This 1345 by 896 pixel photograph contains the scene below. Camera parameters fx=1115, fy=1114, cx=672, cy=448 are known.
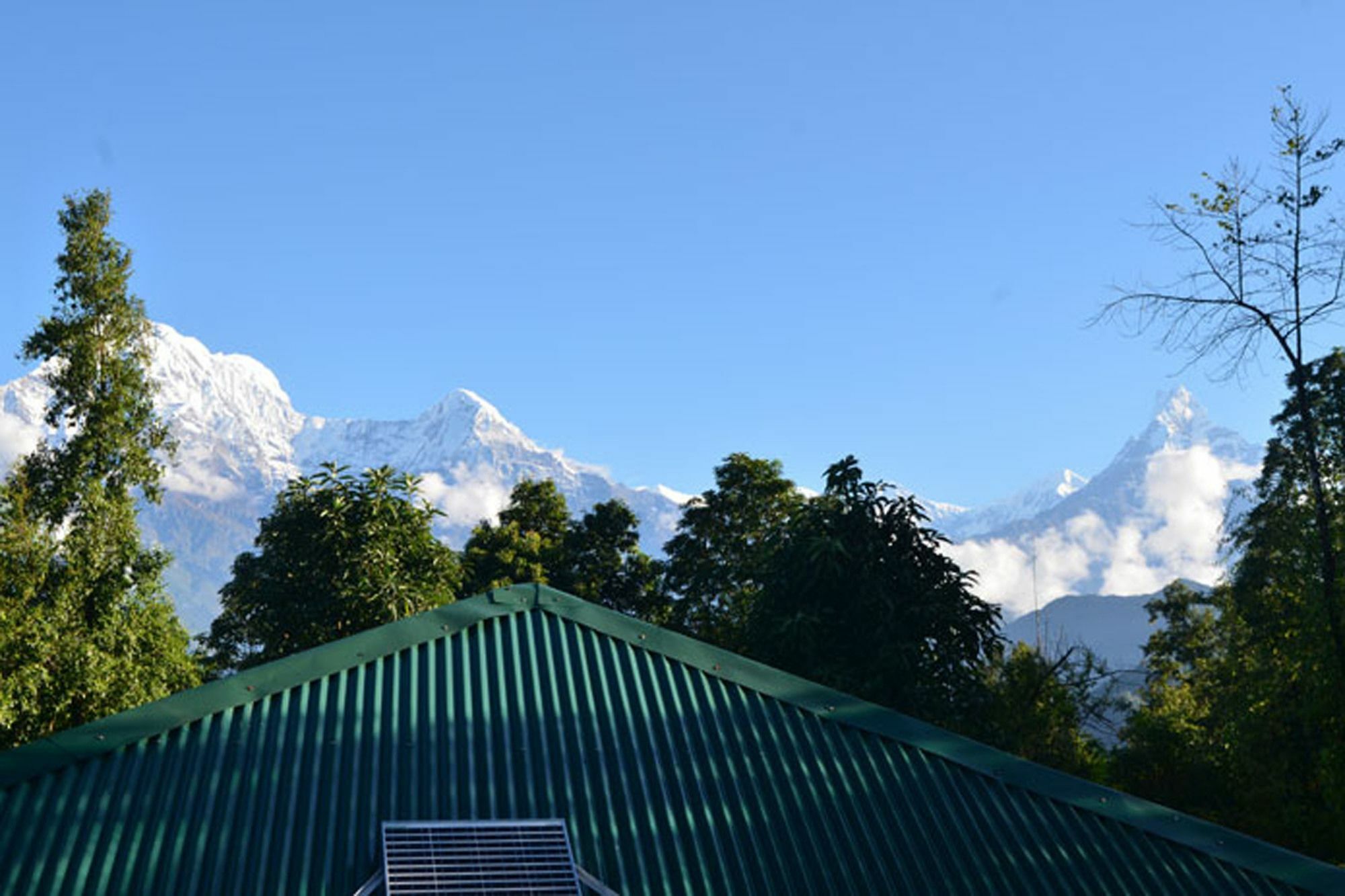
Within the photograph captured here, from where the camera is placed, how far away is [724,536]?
133ft

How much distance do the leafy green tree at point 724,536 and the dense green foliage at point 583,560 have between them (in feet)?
6.50

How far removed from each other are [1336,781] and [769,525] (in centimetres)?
2343

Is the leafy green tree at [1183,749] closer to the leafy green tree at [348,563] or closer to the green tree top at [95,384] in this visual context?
the leafy green tree at [348,563]

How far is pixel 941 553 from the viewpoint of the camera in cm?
2684

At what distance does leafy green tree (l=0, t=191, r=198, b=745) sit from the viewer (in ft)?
72.3

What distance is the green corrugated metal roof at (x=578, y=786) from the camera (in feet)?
25.0

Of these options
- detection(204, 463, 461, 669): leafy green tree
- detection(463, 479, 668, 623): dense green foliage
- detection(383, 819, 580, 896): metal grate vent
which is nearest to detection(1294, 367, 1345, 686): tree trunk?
detection(383, 819, 580, 896): metal grate vent

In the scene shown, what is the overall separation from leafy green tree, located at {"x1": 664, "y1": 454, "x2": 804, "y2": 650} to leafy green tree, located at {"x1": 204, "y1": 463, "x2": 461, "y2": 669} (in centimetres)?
1142

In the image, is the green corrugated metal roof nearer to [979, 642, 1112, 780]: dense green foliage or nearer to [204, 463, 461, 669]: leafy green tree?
[979, 642, 1112, 780]: dense green foliage

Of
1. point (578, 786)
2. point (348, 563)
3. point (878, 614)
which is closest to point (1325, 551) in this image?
point (878, 614)

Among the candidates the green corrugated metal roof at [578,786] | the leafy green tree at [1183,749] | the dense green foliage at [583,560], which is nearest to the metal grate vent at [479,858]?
the green corrugated metal roof at [578,786]

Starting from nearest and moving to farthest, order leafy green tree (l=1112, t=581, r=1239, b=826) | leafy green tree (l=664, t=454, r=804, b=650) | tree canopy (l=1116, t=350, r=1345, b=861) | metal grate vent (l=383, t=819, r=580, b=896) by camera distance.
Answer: metal grate vent (l=383, t=819, r=580, b=896) → tree canopy (l=1116, t=350, r=1345, b=861) → leafy green tree (l=1112, t=581, r=1239, b=826) → leafy green tree (l=664, t=454, r=804, b=650)

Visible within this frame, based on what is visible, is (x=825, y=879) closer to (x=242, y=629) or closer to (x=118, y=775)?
(x=118, y=775)

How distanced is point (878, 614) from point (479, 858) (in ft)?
62.5
